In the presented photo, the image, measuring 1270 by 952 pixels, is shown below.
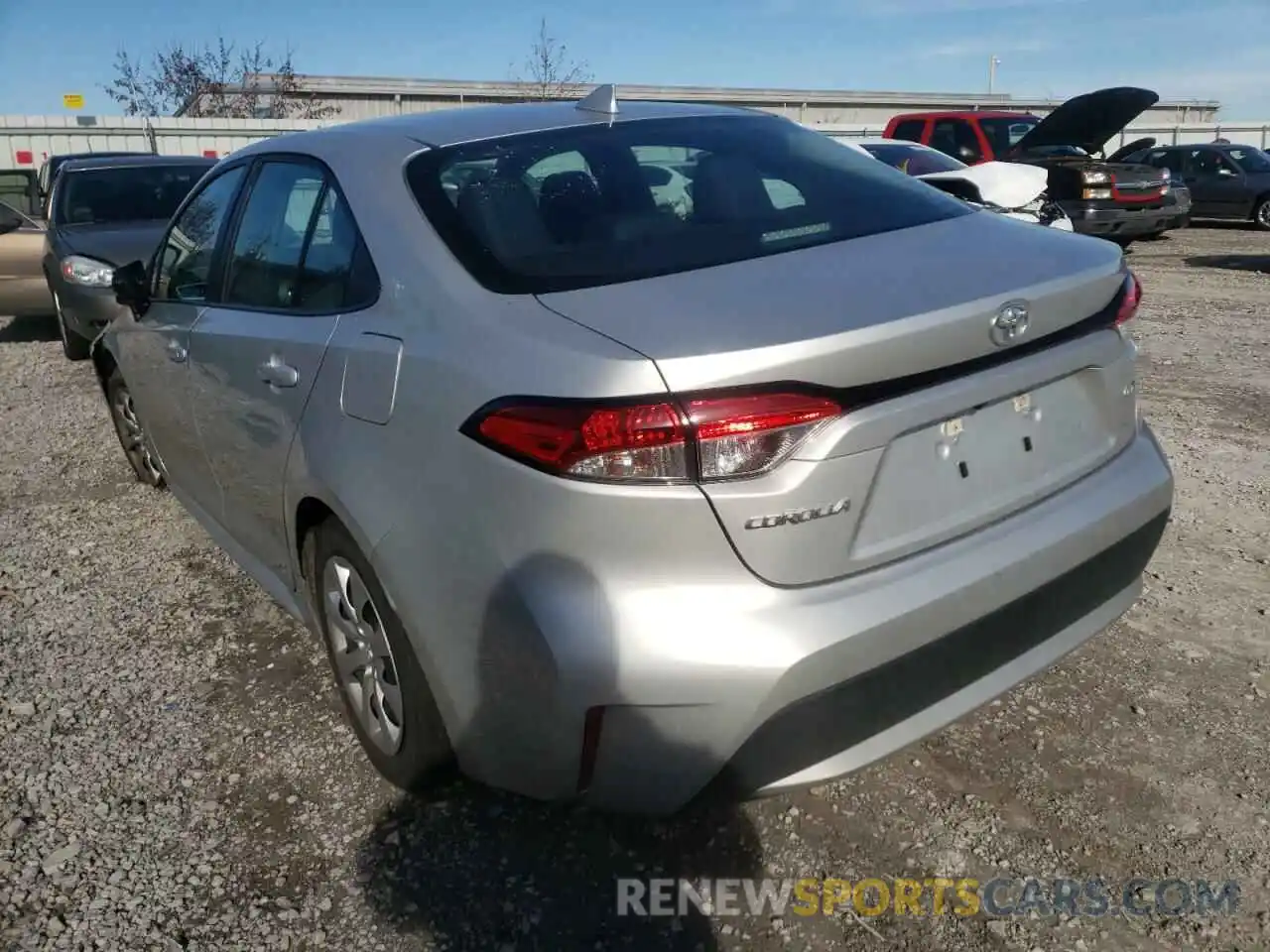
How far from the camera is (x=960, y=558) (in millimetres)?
2082

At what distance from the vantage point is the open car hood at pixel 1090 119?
1193 cm

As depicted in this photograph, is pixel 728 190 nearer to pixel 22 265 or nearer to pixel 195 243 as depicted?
pixel 195 243

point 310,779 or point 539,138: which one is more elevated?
point 539,138

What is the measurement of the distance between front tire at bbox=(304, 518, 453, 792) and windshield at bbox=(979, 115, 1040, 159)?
44.9ft

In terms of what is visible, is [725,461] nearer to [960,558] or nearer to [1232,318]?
[960,558]

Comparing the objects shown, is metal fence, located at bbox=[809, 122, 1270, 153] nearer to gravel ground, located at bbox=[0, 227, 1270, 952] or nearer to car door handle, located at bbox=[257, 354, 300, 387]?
gravel ground, located at bbox=[0, 227, 1270, 952]

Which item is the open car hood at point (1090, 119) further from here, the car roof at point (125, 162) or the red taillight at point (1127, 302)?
the red taillight at point (1127, 302)

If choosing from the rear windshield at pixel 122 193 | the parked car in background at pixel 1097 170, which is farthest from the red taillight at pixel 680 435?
the parked car in background at pixel 1097 170

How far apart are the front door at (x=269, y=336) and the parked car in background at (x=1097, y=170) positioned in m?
11.1

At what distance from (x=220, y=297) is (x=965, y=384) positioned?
7.49ft

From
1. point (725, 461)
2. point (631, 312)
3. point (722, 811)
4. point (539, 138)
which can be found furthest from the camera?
point (539, 138)

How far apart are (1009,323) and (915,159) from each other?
384 inches

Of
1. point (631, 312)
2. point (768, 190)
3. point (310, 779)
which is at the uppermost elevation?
point (768, 190)

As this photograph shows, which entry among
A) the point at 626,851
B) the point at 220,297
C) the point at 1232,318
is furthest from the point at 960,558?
the point at 1232,318
